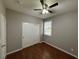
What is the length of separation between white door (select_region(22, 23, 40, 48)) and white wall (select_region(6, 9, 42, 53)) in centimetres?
36

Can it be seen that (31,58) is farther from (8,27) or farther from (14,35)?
(8,27)

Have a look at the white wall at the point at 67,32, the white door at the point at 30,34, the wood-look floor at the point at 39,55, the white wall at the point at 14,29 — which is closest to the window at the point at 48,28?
the white wall at the point at 67,32

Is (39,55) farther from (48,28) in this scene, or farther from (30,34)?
(48,28)

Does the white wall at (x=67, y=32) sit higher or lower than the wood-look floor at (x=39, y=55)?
higher

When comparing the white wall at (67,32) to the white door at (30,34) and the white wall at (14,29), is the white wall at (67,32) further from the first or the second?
the white wall at (14,29)

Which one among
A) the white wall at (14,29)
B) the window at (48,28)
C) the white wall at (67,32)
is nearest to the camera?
the white wall at (67,32)

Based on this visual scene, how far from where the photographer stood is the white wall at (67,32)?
3.01 metres

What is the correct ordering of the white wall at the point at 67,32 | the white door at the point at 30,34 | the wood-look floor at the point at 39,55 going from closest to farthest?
the wood-look floor at the point at 39,55
the white wall at the point at 67,32
the white door at the point at 30,34

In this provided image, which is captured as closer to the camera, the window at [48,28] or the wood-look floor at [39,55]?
the wood-look floor at [39,55]

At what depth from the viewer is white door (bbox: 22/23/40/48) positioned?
4237mm

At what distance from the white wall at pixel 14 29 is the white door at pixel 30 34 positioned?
36 cm

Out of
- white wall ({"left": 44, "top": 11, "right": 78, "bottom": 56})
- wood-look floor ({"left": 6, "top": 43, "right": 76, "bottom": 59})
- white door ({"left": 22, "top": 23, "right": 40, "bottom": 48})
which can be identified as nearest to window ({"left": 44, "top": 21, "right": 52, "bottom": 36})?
white wall ({"left": 44, "top": 11, "right": 78, "bottom": 56})

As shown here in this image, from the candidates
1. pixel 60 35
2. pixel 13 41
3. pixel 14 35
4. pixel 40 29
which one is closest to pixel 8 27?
pixel 14 35

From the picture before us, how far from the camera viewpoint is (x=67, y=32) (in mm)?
3498
